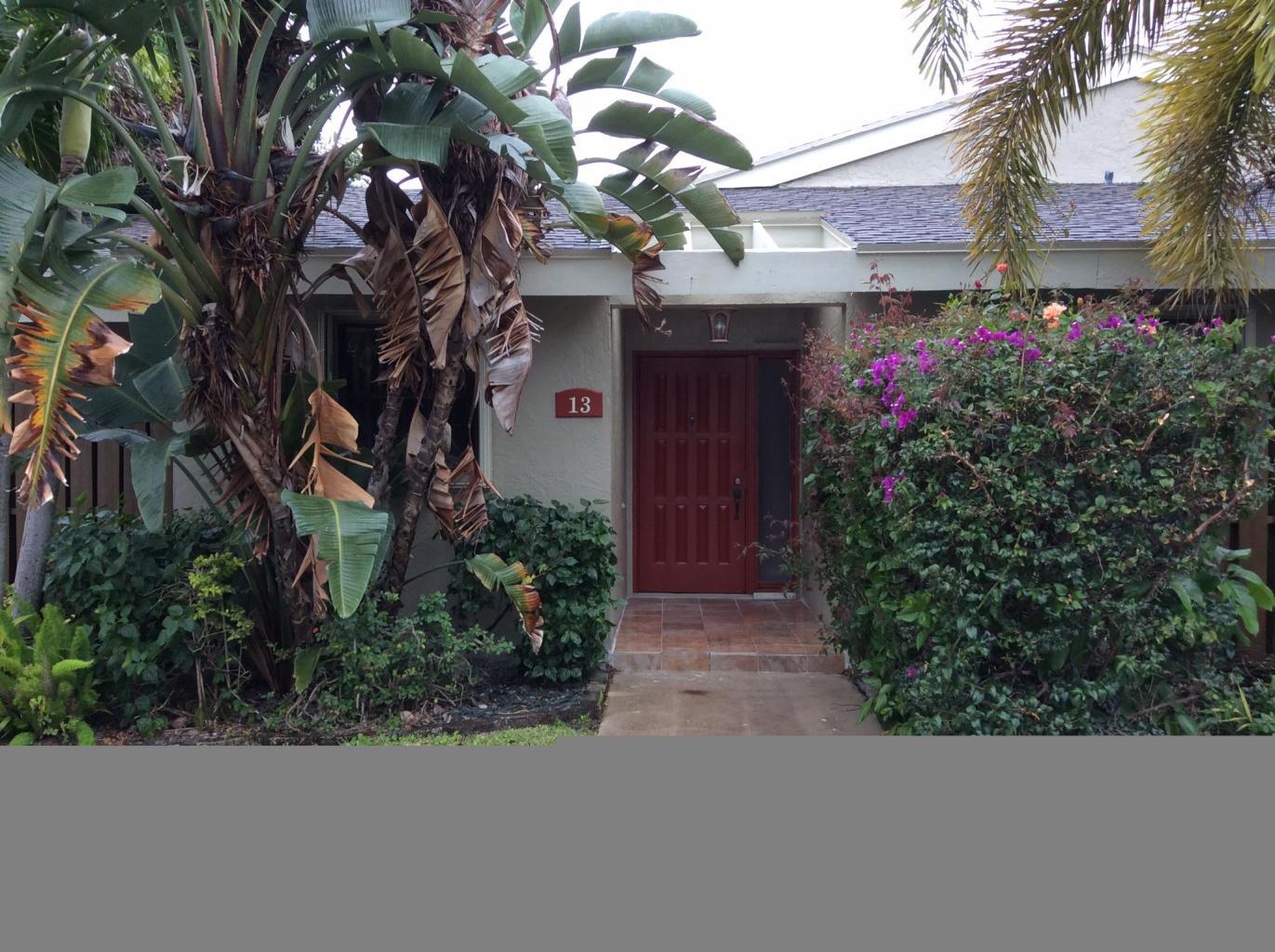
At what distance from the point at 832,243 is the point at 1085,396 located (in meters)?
3.63

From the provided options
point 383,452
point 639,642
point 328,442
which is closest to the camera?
point 328,442

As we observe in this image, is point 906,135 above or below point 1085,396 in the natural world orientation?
above

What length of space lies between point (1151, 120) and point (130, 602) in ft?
24.3

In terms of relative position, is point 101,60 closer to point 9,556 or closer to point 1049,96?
point 9,556

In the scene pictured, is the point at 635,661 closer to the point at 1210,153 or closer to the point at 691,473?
the point at 691,473

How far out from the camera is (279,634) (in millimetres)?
6195

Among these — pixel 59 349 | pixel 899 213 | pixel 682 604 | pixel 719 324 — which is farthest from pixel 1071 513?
pixel 682 604

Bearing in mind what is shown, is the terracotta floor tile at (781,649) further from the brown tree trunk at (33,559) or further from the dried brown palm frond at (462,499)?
the brown tree trunk at (33,559)

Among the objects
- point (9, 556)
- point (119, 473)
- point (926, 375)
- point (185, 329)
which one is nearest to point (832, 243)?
point (926, 375)

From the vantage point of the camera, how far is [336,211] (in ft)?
18.6

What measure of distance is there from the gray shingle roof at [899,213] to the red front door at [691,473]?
1746mm

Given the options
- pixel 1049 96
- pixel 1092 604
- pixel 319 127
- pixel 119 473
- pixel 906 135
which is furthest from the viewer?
pixel 906 135

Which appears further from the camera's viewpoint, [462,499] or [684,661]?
[684,661]

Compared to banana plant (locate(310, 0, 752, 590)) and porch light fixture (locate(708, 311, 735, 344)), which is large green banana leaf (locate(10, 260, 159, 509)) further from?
porch light fixture (locate(708, 311, 735, 344))
